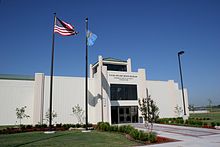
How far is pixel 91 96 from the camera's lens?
2884cm

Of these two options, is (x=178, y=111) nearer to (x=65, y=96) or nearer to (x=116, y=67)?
(x=116, y=67)

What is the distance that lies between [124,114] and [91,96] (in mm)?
5779

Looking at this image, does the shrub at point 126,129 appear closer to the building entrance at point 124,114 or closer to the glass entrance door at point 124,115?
the building entrance at point 124,114

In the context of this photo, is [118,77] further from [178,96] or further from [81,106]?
[178,96]

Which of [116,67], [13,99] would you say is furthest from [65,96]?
[116,67]

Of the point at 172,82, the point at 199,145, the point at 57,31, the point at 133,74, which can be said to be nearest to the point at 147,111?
the point at 199,145

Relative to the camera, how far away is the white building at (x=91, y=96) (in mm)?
25812

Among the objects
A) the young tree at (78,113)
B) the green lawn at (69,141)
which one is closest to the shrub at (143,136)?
the green lawn at (69,141)

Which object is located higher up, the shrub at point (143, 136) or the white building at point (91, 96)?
the white building at point (91, 96)

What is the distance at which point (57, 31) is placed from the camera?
19.7 m

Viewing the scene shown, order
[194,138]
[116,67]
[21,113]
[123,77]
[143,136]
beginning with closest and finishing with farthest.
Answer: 1. [143,136]
2. [194,138]
3. [21,113]
4. [123,77]
5. [116,67]

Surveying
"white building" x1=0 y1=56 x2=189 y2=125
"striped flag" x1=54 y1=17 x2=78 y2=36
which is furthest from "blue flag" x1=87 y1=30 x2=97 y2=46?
"white building" x1=0 y1=56 x2=189 y2=125

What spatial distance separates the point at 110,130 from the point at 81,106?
32.4 feet

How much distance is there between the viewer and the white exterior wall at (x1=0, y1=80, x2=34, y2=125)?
25.5 metres
